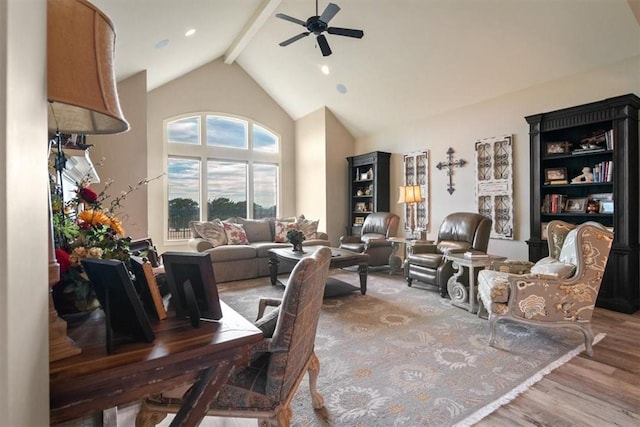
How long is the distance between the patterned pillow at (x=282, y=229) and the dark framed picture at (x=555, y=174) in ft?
12.5

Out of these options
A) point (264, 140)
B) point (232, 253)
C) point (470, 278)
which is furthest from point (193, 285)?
point (264, 140)

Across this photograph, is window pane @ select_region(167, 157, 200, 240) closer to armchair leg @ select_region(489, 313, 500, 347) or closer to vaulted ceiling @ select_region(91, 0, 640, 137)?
vaulted ceiling @ select_region(91, 0, 640, 137)

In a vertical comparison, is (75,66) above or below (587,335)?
above

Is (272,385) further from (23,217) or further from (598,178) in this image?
(598,178)

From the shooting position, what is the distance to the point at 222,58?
656cm

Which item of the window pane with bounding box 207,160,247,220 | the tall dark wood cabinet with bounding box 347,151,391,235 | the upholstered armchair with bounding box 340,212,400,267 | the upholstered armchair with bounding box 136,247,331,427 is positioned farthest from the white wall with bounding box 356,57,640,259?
the upholstered armchair with bounding box 136,247,331,427

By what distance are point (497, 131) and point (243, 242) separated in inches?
169

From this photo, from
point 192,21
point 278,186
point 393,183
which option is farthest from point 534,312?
point 278,186

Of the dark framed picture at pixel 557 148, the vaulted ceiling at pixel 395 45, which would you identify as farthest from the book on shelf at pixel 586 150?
the vaulted ceiling at pixel 395 45

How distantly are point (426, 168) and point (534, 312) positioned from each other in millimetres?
3643

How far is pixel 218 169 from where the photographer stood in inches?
268

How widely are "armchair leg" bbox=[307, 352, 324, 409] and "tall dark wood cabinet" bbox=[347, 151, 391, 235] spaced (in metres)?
4.88

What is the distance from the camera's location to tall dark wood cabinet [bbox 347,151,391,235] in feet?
20.9

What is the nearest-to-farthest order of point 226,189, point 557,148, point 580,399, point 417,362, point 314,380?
point 314,380, point 580,399, point 417,362, point 557,148, point 226,189
